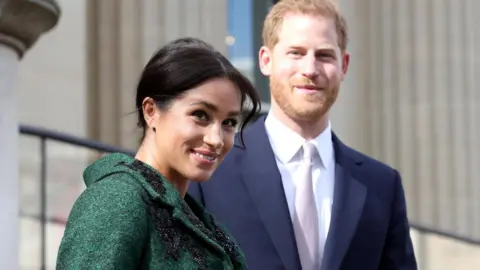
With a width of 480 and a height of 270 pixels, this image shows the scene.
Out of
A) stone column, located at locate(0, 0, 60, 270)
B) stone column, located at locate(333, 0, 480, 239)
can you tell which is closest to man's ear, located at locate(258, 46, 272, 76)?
stone column, located at locate(0, 0, 60, 270)

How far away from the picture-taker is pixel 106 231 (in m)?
2.05

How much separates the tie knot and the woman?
3.19ft

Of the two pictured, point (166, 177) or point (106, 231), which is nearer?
point (106, 231)

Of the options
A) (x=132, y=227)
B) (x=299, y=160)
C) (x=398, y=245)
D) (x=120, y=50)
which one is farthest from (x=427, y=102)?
(x=132, y=227)

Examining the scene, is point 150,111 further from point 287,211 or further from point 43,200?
point 43,200

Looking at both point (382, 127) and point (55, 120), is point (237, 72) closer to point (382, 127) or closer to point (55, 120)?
point (55, 120)

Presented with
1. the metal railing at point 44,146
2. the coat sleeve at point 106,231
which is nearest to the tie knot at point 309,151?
the coat sleeve at point 106,231

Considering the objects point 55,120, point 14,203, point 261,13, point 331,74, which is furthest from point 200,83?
point 261,13

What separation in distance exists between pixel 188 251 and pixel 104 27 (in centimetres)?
719

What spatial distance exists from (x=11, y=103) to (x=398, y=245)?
4.97 ft

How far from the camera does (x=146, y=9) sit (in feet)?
30.6

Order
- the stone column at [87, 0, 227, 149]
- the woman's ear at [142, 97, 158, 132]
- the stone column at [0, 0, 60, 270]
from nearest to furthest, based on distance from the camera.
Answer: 1. the woman's ear at [142, 97, 158, 132]
2. the stone column at [0, 0, 60, 270]
3. the stone column at [87, 0, 227, 149]

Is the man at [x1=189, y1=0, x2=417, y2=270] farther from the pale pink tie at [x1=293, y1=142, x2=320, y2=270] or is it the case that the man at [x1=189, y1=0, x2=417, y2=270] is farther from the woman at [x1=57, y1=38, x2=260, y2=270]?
the woman at [x1=57, y1=38, x2=260, y2=270]

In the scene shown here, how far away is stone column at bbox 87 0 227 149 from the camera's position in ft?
29.5
